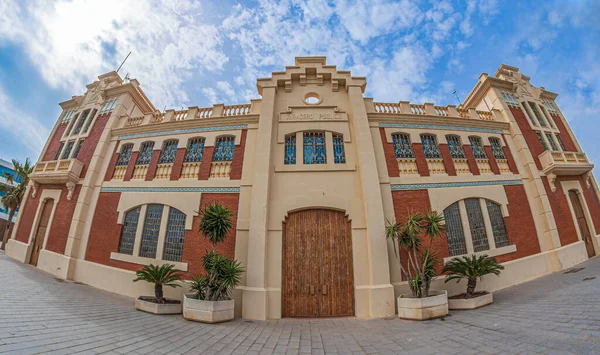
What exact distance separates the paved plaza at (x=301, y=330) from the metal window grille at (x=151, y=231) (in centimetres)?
236

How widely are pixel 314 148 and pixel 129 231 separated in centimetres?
1047

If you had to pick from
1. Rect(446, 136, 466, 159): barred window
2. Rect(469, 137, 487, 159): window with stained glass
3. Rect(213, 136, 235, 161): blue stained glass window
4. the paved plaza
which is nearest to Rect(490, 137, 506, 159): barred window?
Rect(469, 137, 487, 159): window with stained glass

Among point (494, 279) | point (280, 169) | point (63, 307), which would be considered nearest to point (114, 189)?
point (63, 307)

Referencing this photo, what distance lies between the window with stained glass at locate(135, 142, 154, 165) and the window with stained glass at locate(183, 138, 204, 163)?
240cm

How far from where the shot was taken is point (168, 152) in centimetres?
1214

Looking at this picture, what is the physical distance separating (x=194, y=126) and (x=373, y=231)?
1104cm

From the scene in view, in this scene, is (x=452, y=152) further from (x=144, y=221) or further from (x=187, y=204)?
(x=144, y=221)

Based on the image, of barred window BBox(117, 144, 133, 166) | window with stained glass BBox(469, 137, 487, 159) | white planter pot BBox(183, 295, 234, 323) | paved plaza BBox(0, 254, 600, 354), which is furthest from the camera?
barred window BBox(117, 144, 133, 166)

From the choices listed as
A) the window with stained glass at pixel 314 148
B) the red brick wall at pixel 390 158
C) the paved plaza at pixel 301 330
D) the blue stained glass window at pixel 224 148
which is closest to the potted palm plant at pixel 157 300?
the paved plaza at pixel 301 330

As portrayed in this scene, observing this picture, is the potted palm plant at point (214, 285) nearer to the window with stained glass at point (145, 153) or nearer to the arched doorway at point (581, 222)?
the window with stained glass at point (145, 153)

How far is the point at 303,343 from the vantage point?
548cm

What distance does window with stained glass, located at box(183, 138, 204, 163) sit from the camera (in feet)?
37.9

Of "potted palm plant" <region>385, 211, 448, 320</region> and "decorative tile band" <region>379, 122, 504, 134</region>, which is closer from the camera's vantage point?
"potted palm plant" <region>385, 211, 448, 320</region>

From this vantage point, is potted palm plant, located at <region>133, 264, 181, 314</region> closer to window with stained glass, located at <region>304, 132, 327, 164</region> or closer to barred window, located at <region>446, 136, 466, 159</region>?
window with stained glass, located at <region>304, 132, 327, 164</region>
